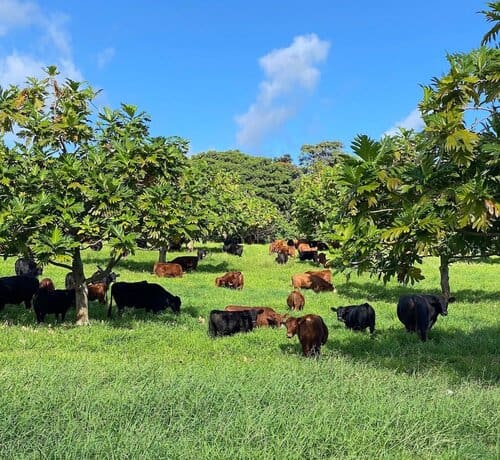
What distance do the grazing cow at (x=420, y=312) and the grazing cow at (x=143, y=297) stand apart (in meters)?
5.56

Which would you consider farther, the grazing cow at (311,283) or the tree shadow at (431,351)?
the grazing cow at (311,283)

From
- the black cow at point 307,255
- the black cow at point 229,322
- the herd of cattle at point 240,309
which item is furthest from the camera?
the black cow at point 307,255

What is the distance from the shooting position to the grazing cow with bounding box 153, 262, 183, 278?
22.3 m

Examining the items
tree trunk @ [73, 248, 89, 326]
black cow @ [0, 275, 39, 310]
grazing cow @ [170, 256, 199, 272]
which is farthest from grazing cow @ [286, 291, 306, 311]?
grazing cow @ [170, 256, 199, 272]

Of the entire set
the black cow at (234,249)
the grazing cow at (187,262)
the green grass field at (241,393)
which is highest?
the black cow at (234,249)

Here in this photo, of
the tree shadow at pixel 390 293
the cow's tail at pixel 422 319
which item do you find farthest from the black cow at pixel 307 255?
the cow's tail at pixel 422 319

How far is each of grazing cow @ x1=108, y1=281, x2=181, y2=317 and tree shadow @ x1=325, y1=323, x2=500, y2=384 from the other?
4.22 metres

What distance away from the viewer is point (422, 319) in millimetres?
11180

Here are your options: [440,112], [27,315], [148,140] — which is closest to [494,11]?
[440,112]

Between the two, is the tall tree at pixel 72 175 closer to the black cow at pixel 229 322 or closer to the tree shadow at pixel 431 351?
the black cow at pixel 229 322

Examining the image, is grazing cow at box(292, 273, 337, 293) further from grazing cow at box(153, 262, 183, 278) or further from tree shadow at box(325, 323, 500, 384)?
tree shadow at box(325, 323, 500, 384)

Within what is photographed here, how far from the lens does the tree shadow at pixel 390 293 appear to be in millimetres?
18266

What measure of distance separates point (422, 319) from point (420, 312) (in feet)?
0.53

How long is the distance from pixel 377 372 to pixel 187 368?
2.63 metres
